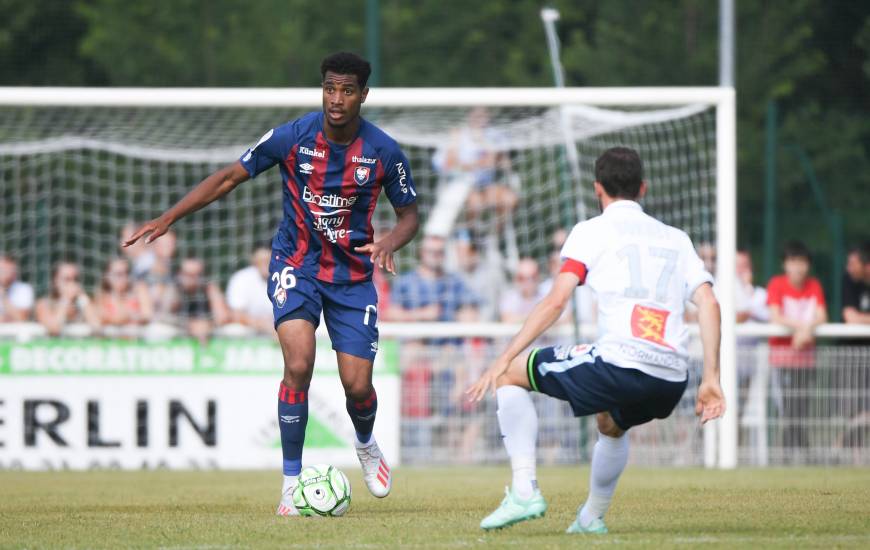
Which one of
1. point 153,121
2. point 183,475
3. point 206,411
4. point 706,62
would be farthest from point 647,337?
point 706,62

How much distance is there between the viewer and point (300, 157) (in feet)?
27.5

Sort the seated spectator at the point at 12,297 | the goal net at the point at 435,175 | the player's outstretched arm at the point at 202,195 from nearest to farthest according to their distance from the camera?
the player's outstretched arm at the point at 202,195 → the goal net at the point at 435,175 → the seated spectator at the point at 12,297

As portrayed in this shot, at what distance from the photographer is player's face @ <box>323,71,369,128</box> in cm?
814

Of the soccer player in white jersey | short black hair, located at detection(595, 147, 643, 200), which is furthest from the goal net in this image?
the soccer player in white jersey

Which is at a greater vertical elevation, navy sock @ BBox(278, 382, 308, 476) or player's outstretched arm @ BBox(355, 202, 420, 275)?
player's outstretched arm @ BBox(355, 202, 420, 275)

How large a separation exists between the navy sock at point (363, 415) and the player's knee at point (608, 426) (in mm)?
2004

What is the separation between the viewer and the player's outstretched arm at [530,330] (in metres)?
6.32

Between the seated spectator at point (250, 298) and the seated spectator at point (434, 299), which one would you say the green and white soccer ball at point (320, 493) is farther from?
the seated spectator at point (434, 299)

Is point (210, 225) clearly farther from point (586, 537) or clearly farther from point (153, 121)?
point (586, 537)

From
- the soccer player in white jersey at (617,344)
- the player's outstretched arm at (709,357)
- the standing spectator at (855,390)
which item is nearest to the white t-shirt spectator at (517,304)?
the standing spectator at (855,390)

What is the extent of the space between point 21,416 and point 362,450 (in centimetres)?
596

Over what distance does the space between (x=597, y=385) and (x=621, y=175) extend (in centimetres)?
97

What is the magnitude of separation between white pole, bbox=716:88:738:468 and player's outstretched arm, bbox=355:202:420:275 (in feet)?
16.8

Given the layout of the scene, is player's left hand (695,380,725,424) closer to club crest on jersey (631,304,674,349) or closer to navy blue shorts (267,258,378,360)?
club crest on jersey (631,304,674,349)
